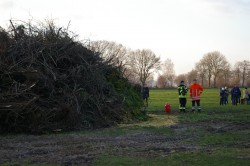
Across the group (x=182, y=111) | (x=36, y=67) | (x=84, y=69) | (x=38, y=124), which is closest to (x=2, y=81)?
(x=36, y=67)

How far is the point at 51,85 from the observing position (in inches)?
452

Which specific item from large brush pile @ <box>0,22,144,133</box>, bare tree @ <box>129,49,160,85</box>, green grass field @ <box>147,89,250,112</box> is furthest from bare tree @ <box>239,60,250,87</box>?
large brush pile @ <box>0,22,144,133</box>

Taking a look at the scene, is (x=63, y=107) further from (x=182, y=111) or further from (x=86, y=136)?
(x=182, y=111)

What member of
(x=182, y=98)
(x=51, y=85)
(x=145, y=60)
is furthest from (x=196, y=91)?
(x=145, y=60)

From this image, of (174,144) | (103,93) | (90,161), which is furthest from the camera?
(103,93)

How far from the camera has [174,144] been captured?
8.33m

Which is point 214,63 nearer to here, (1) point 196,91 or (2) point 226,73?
(2) point 226,73

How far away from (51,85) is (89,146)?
13.3 feet

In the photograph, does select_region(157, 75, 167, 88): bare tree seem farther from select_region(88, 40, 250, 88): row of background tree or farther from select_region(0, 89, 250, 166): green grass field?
select_region(0, 89, 250, 166): green grass field

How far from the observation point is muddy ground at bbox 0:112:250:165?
6848 millimetres

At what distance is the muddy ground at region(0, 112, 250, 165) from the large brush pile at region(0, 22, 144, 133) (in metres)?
0.82

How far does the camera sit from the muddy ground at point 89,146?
22.5ft

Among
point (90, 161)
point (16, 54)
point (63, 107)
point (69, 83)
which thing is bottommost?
point (90, 161)

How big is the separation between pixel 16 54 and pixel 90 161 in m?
6.74
